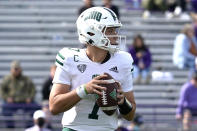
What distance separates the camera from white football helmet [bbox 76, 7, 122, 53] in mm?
5004

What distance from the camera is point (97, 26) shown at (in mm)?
5008

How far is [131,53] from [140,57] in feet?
0.60

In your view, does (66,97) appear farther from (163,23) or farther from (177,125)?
(163,23)

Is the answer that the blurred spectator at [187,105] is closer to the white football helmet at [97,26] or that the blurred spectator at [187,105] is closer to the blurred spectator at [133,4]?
the blurred spectator at [133,4]

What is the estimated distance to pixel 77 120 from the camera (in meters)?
5.10

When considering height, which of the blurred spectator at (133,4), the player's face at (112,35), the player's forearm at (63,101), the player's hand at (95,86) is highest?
the player's face at (112,35)

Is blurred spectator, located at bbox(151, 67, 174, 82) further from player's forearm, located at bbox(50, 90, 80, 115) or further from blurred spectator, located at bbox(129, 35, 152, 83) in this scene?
player's forearm, located at bbox(50, 90, 80, 115)

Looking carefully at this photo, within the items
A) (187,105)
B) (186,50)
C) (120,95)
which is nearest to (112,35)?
(120,95)

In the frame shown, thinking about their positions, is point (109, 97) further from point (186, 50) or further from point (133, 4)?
point (133, 4)

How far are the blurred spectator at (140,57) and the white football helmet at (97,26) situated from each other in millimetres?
7532

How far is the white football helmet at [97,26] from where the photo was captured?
5004mm

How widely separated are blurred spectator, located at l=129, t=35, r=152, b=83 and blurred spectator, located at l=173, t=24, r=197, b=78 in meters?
0.58

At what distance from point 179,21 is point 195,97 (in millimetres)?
3381

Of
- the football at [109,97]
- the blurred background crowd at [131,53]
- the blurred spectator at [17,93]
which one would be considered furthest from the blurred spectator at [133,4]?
the football at [109,97]
